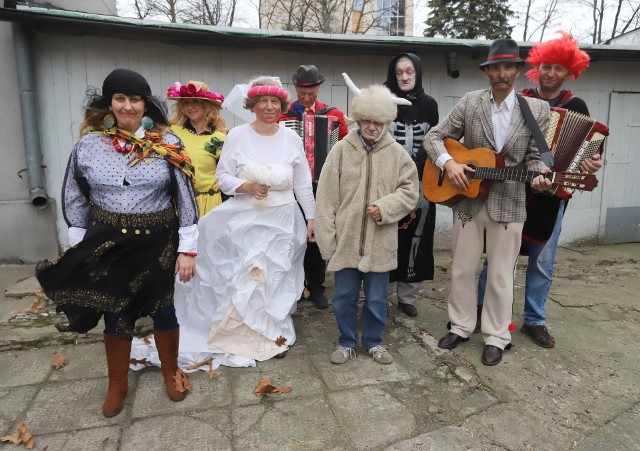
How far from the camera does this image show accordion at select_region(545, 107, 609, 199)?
10.3ft

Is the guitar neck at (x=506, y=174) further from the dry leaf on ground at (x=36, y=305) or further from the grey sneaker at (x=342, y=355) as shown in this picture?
the dry leaf on ground at (x=36, y=305)

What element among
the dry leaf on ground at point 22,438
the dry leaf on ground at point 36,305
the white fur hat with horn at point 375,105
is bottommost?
the dry leaf on ground at point 22,438

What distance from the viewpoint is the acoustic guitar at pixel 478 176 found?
2.91 metres

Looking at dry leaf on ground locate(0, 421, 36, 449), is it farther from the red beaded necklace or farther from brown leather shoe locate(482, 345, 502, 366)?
brown leather shoe locate(482, 345, 502, 366)

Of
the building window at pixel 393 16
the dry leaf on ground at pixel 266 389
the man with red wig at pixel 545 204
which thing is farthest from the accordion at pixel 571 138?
the building window at pixel 393 16

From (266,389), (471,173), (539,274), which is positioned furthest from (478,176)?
(266,389)

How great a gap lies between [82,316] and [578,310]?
14.1 ft

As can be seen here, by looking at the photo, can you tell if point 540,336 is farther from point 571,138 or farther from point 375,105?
point 375,105

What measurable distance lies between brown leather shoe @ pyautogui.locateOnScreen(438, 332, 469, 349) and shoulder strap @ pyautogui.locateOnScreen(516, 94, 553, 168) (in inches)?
57.4

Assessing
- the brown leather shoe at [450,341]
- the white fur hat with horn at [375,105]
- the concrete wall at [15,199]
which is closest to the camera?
the white fur hat with horn at [375,105]

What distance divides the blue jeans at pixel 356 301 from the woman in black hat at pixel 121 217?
1.10 meters

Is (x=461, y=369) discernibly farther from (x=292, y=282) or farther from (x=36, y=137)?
(x=36, y=137)

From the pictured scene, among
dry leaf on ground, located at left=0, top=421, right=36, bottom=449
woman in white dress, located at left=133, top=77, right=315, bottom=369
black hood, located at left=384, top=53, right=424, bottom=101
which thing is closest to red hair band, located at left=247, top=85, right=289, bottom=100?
woman in white dress, located at left=133, top=77, right=315, bottom=369

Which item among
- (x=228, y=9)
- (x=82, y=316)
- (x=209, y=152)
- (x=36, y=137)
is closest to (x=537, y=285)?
(x=209, y=152)
